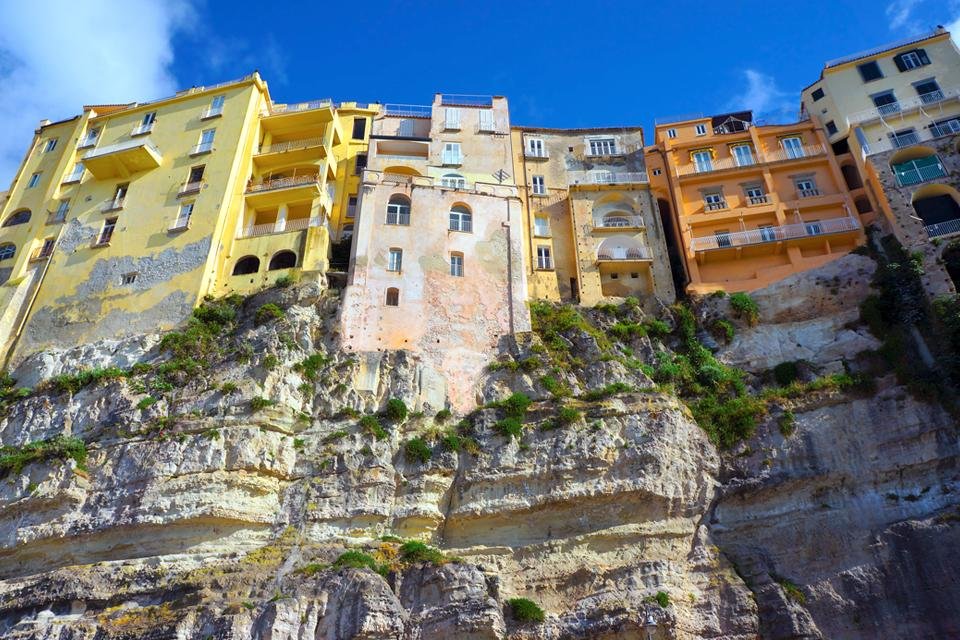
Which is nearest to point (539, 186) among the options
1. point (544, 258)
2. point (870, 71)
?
point (544, 258)

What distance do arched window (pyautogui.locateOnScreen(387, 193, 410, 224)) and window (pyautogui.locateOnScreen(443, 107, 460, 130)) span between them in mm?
7575

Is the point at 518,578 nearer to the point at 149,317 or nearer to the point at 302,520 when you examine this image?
the point at 302,520

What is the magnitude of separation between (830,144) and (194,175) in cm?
3219

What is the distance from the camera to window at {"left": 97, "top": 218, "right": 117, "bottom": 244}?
3744 centimetres

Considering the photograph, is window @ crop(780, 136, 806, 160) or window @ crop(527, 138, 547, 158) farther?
window @ crop(527, 138, 547, 158)

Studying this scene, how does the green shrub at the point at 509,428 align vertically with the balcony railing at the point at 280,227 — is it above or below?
below

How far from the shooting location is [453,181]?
39.1m

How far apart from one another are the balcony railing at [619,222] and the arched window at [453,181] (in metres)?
6.95

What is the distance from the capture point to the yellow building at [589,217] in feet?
123

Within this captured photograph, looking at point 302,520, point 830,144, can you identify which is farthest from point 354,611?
point 830,144

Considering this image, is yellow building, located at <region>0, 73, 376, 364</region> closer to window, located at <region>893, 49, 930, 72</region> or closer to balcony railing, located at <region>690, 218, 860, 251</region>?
balcony railing, located at <region>690, 218, 860, 251</region>

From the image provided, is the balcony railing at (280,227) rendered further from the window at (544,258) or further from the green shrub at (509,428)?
the green shrub at (509,428)

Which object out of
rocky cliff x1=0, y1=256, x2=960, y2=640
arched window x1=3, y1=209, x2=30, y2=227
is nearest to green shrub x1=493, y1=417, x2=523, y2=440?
rocky cliff x1=0, y1=256, x2=960, y2=640

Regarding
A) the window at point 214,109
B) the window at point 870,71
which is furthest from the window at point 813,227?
the window at point 214,109
